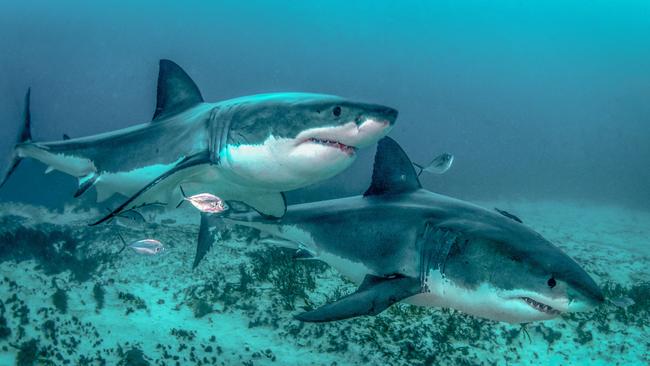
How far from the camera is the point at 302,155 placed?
156 inches

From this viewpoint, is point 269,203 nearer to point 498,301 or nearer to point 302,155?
point 302,155

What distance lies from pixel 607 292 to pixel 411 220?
6850 mm

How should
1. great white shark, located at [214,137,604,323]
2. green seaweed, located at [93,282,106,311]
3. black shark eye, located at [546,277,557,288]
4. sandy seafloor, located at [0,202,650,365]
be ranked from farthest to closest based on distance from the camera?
green seaweed, located at [93,282,106,311], sandy seafloor, located at [0,202,650,365], great white shark, located at [214,137,604,323], black shark eye, located at [546,277,557,288]

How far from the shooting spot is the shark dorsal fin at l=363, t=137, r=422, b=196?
16.6 ft

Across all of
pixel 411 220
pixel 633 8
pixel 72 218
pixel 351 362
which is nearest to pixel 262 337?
pixel 351 362

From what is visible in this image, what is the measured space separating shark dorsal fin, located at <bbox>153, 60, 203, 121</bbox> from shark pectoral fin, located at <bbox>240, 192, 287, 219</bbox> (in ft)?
5.51

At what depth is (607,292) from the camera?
8.55 metres

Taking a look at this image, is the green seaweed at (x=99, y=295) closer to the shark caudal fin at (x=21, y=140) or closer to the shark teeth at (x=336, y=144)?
the shark caudal fin at (x=21, y=140)

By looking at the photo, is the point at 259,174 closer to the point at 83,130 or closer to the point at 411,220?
the point at 411,220

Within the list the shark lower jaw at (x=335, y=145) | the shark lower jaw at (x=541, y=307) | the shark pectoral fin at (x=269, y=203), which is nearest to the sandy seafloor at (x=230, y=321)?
the shark pectoral fin at (x=269, y=203)

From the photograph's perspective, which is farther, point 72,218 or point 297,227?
point 72,218

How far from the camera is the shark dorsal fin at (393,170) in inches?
199

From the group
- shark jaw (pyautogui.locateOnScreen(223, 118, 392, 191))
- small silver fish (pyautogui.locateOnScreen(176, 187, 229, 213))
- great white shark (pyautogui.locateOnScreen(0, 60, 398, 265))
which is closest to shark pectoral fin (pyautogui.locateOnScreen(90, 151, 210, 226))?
great white shark (pyautogui.locateOnScreen(0, 60, 398, 265))

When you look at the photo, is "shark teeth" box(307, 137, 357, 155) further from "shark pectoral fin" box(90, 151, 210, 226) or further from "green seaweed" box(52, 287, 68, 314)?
"green seaweed" box(52, 287, 68, 314)
